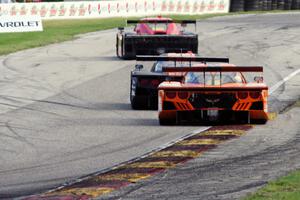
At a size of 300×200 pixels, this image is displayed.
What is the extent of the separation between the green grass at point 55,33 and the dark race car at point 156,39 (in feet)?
24.9

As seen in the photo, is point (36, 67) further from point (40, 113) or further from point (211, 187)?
point (211, 187)

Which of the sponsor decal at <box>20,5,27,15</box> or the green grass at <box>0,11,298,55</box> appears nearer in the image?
the green grass at <box>0,11,298,55</box>

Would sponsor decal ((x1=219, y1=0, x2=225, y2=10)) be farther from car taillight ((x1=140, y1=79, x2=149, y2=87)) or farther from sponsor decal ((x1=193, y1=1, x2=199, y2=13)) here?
car taillight ((x1=140, y1=79, x2=149, y2=87))

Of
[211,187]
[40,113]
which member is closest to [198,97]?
[40,113]

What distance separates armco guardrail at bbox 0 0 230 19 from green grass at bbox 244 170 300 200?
46.8 meters

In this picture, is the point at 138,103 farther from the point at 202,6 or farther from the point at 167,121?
the point at 202,6

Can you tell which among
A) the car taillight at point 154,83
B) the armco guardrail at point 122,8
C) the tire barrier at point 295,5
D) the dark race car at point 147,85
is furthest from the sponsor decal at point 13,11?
the car taillight at point 154,83

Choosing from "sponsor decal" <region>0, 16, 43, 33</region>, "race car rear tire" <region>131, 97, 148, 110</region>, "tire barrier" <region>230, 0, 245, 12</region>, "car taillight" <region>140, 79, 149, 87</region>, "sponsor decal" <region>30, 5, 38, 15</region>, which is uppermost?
"car taillight" <region>140, 79, 149, 87</region>

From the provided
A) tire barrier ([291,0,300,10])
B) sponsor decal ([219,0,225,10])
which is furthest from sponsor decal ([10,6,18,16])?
tire barrier ([291,0,300,10])

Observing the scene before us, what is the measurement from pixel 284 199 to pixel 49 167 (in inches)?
174

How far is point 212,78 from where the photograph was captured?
18.4m

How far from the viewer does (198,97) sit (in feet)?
58.3

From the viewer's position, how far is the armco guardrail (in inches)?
2322

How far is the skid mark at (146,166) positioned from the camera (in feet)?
37.6
